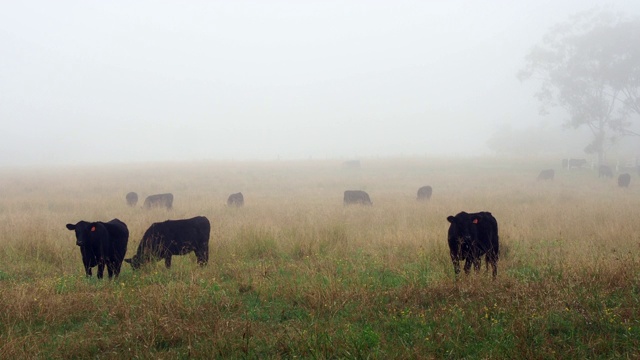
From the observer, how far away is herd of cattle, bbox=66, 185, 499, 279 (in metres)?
7.76

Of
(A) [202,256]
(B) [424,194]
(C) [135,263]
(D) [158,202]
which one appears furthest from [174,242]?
(B) [424,194]

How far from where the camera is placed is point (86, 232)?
8.18 metres

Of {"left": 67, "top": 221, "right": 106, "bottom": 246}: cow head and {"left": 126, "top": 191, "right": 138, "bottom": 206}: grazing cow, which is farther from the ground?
{"left": 67, "top": 221, "right": 106, "bottom": 246}: cow head

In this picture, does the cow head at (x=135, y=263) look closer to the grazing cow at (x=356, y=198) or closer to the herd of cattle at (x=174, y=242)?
the herd of cattle at (x=174, y=242)

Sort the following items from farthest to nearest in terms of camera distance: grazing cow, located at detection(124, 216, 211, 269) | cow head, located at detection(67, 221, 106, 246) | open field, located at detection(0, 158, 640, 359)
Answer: grazing cow, located at detection(124, 216, 211, 269) < cow head, located at detection(67, 221, 106, 246) < open field, located at detection(0, 158, 640, 359)

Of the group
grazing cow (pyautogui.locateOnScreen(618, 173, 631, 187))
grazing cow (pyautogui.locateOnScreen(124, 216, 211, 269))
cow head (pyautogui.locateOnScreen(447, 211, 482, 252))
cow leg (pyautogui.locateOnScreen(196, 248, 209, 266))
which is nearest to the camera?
cow head (pyautogui.locateOnScreen(447, 211, 482, 252))

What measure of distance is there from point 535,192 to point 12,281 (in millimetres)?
22901

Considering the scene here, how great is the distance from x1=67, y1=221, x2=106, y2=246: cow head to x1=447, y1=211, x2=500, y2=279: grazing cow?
6.21 m

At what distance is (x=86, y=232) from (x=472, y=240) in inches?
263

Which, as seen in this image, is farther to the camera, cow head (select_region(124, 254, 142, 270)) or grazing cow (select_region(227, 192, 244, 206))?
grazing cow (select_region(227, 192, 244, 206))

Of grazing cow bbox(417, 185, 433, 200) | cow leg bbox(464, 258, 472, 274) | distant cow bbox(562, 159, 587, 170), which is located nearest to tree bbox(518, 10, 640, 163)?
distant cow bbox(562, 159, 587, 170)

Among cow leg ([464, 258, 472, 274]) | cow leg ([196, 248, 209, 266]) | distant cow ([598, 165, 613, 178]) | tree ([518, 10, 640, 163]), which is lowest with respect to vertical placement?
cow leg ([196, 248, 209, 266])

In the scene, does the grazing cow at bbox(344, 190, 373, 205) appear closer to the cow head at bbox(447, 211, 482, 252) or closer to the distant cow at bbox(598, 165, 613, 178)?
the cow head at bbox(447, 211, 482, 252)

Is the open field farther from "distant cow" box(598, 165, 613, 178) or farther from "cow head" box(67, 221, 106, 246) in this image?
"distant cow" box(598, 165, 613, 178)
